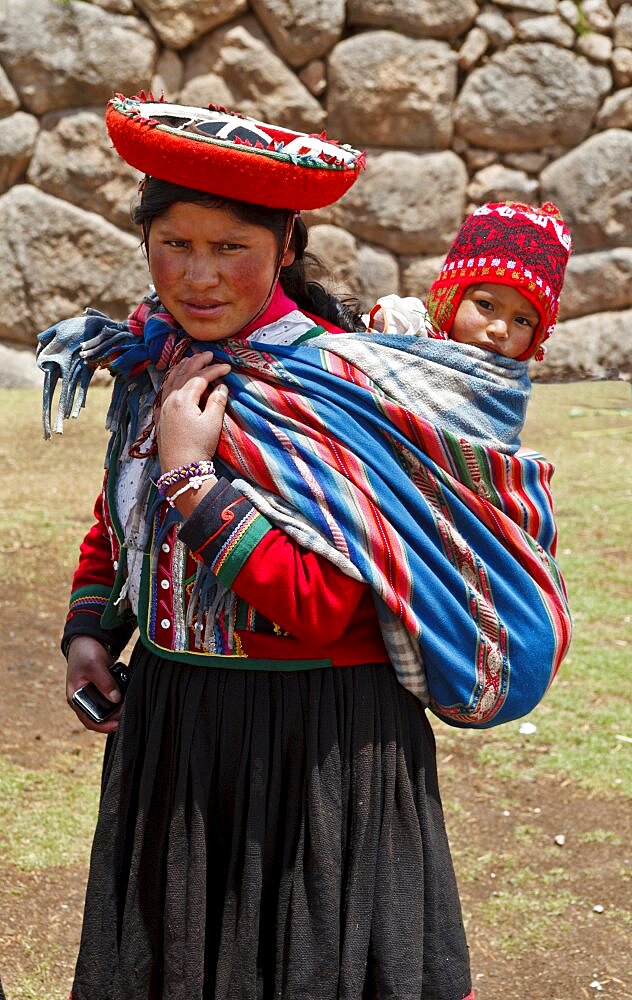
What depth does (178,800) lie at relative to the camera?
66.3 inches

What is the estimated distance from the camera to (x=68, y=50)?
7996 millimetres

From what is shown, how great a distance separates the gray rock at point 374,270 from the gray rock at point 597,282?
1.29 meters

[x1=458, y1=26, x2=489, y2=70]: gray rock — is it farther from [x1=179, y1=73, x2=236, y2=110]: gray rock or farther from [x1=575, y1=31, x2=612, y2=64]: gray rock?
[x1=179, y1=73, x2=236, y2=110]: gray rock

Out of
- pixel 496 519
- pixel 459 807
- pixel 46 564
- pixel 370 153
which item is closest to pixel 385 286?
pixel 370 153

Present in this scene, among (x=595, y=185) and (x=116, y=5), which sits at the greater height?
(x=116, y=5)

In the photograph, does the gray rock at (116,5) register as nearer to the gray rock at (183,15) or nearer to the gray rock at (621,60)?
the gray rock at (183,15)

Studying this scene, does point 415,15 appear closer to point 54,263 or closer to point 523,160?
point 523,160

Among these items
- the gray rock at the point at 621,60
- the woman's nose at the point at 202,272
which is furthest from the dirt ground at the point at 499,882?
the gray rock at the point at 621,60

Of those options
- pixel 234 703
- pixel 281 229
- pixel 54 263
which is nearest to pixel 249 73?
pixel 54 263

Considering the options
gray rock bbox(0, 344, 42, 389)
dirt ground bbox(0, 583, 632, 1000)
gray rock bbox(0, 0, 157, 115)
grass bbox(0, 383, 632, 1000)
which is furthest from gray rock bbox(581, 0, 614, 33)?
dirt ground bbox(0, 583, 632, 1000)

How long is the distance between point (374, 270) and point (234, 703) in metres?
7.22

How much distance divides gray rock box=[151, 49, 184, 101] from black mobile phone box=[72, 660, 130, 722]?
7.08 metres

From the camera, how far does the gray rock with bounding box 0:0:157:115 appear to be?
313 inches

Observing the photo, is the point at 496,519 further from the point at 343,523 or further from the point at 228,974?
the point at 228,974
